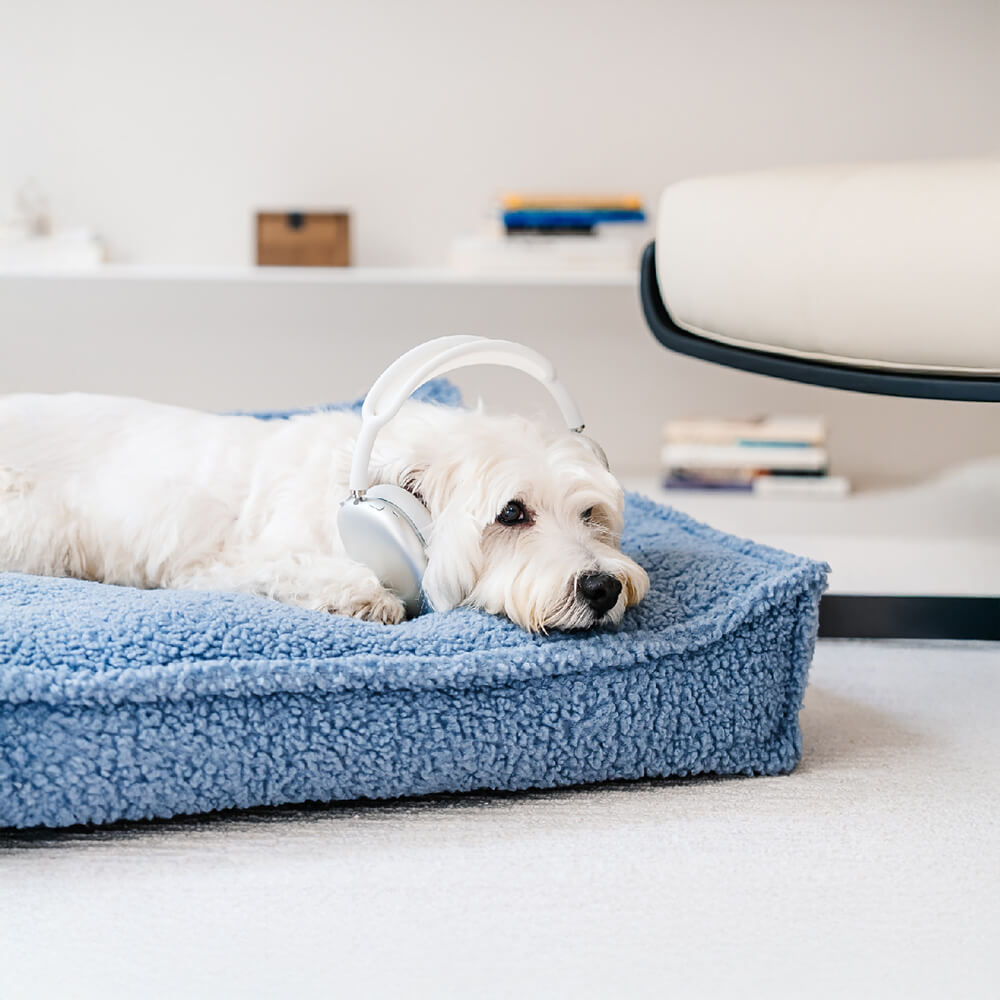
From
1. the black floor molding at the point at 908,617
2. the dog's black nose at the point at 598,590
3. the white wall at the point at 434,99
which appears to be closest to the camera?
the dog's black nose at the point at 598,590

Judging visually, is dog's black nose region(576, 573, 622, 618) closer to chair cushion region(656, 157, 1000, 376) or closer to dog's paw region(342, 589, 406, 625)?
dog's paw region(342, 589, 406, 625)

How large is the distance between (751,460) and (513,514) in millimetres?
1746

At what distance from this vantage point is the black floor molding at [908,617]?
1688 millimetres

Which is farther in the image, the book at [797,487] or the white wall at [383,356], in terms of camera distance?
the white wall at [383,356]

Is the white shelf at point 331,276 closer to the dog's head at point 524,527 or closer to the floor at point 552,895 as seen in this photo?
the dog's head at point 524,527

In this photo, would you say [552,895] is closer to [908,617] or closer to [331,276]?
[908,617]

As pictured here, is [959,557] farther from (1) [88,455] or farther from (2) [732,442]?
(1) [88,455]

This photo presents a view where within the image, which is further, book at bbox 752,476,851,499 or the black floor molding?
book at bbox 752,476,851,499

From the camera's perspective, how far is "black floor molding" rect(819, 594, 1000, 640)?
66.5 inches

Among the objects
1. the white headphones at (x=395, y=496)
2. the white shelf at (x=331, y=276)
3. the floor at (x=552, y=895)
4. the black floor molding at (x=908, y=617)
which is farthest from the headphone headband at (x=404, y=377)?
the white shelf at (x=331, y=276)

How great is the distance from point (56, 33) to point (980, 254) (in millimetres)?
2385

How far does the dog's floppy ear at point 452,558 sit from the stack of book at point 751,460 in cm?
167

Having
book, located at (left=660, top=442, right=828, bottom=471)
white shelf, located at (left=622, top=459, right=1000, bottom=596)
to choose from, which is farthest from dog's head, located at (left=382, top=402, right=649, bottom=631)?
book, located at (left=660, top=442, right=828, bottom=471)

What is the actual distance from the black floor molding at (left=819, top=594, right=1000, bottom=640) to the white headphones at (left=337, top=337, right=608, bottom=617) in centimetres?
66
